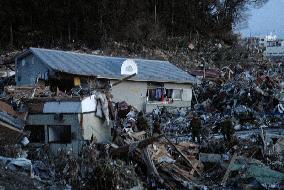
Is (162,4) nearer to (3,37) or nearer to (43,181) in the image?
(3,37)

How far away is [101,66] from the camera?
22031 mm

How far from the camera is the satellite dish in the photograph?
851 inches

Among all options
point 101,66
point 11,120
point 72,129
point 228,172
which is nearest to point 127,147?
point 72,129

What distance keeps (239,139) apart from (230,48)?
937 inches

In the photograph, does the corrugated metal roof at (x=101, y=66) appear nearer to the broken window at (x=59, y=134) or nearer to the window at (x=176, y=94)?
the window at (x=176, y=94)

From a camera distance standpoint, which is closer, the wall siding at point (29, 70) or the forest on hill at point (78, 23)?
the wall siding at point (29, 70)

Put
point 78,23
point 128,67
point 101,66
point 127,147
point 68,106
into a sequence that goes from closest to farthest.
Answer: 1. point 127,147
2. point 68,106
3. point 128,67
4. point 101,66
5. point 78,23

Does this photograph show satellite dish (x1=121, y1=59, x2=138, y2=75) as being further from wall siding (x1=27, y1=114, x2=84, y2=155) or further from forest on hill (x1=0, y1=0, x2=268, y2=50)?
forest on hill (x1=0, y1=0, x2=268, y2=50)

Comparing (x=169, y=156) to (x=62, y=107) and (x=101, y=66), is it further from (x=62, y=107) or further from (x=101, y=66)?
(x=101, y=66)

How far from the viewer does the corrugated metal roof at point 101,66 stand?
66.1 ft

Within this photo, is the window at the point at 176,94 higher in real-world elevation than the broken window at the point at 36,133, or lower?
higher

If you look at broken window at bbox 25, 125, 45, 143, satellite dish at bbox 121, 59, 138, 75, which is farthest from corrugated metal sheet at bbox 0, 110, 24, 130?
satellite dish at bbox 121, 59, 138, 75

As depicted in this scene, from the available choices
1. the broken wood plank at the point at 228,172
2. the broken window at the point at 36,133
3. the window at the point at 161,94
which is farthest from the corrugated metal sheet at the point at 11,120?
the window at the point at 161,94

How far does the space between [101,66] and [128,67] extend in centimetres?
124
